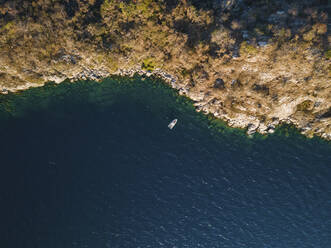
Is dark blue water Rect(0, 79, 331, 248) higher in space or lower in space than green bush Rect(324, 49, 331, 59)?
lower

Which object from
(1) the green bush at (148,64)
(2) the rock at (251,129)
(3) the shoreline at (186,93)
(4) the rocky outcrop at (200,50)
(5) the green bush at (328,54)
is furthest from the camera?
(2) the rock at (251,129)

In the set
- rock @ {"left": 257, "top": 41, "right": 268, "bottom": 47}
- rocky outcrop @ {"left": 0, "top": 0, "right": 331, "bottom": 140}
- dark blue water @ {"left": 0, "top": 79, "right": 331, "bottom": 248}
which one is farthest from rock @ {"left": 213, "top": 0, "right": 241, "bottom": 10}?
dark blue water @ {"left": 0, "top": 79, "right": 331, "bottom": 248}

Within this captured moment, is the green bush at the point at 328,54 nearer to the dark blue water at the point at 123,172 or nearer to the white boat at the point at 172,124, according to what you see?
the dark blue water at the point at 123,172

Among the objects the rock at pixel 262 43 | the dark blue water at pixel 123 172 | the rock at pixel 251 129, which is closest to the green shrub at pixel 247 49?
the rock at pixel 262 43

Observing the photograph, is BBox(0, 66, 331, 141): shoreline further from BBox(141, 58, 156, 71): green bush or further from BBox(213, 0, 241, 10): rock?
BBox(213, 0, 241, 10): rock

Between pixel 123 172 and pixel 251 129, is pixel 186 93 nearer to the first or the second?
pixel 251 129

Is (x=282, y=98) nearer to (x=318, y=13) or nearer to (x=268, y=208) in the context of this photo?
(x=318, y=13)
